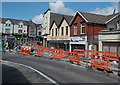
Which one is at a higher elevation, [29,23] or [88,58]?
[29,23]

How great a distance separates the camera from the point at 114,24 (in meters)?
23.0

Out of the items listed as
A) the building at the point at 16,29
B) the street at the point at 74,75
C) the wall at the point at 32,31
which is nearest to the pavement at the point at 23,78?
the street at the point at 74,75

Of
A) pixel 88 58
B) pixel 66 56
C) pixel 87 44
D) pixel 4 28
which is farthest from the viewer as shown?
pixel 4 28

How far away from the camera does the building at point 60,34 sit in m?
27.6

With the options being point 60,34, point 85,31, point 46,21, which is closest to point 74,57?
point 85,31

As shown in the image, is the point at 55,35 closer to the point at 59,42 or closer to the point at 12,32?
the point at 59,42

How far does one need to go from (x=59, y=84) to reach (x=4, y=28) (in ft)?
172

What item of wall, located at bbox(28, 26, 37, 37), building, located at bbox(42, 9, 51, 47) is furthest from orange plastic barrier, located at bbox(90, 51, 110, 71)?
wall, located at bbox(28, 26, 37, 37)

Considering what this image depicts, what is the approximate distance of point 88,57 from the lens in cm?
1321

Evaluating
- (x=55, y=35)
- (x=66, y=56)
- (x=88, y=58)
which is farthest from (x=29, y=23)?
(x=88, y=58)

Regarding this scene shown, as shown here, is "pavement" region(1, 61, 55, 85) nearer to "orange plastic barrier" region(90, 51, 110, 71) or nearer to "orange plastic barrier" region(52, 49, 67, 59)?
"orange plastic barrier" region(90, 51, 110, 71)

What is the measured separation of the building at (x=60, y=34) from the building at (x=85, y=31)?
5.98 ft

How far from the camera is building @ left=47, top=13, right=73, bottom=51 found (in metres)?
27.6

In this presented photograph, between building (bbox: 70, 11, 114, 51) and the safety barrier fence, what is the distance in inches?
221
